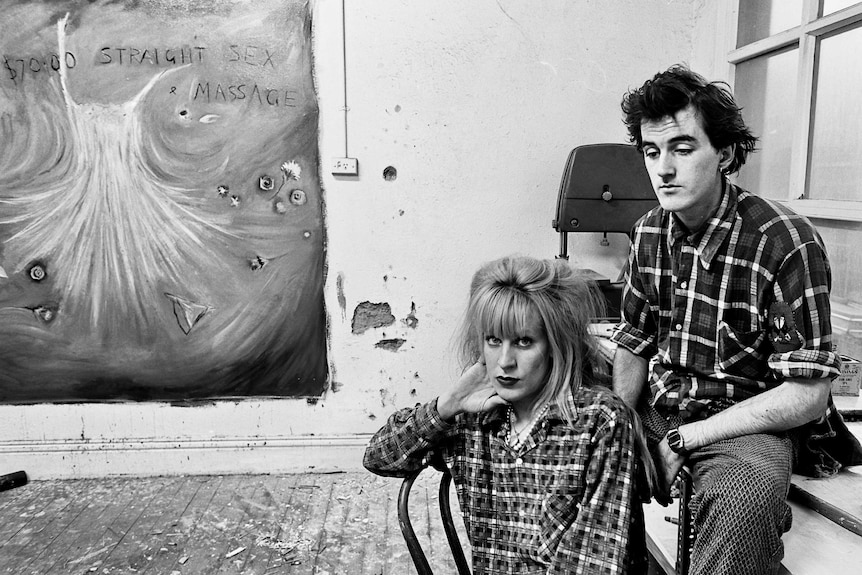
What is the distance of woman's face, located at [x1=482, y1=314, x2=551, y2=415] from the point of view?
4.19 ft

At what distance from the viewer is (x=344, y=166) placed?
2.77 metres

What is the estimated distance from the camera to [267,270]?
9.30 feet

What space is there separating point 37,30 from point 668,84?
2.47 meters

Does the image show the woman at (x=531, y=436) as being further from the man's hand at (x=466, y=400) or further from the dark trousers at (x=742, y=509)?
the dark trousers at (x=742, y=509)

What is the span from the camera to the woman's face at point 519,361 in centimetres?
128

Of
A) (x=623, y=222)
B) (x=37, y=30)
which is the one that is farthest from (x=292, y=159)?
(x=623, y=222)

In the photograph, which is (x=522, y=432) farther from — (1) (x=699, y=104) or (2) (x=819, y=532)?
(1) (x=699, y=104)

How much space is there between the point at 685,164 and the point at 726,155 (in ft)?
0.35

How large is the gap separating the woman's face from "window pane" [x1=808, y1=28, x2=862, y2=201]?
129 centimetres

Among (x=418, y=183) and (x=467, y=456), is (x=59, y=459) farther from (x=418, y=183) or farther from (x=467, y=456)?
(x=467, y=456)

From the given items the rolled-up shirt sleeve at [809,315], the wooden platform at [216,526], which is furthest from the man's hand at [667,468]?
the wooden platform at [216,526]

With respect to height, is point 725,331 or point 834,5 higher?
point 834,5

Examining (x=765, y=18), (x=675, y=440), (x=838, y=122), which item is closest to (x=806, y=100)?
(x=838, y=122)

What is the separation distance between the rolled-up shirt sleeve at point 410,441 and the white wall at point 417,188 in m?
1.58
